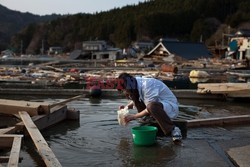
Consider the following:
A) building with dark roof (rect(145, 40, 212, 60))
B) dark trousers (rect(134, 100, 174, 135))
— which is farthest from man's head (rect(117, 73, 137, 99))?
building with dark roof (rect(145, 40, 212, 60))

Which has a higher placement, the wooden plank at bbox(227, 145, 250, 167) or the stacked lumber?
the stacked lumber

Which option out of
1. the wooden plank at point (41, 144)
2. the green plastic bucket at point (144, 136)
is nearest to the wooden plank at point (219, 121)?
the green plastic bucket at point (144, 136)

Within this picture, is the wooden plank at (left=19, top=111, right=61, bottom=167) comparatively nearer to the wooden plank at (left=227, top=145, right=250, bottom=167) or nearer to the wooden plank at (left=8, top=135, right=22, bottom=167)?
the wooden plank at (left=8, top=135, right=22, bottom=167)

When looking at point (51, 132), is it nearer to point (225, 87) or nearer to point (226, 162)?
point (226, 162)

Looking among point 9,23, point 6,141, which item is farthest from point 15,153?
point 9,23

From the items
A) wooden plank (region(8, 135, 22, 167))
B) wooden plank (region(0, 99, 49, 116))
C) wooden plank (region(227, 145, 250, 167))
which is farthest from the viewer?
wooden plank (region(0, 99, 49, 116))

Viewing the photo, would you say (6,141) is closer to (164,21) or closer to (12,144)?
(12,144)

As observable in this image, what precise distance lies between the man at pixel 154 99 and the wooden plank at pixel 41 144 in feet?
5.00

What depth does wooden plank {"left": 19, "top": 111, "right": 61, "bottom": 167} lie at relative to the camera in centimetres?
468

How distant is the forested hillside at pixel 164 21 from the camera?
97188 mm

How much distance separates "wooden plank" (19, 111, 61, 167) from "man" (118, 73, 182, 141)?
1.52 m

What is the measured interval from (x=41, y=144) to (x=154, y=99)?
191 centimetres

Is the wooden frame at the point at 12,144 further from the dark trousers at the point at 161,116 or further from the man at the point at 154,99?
the dark trousers at the point at 161,116

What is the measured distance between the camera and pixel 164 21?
105000mm
